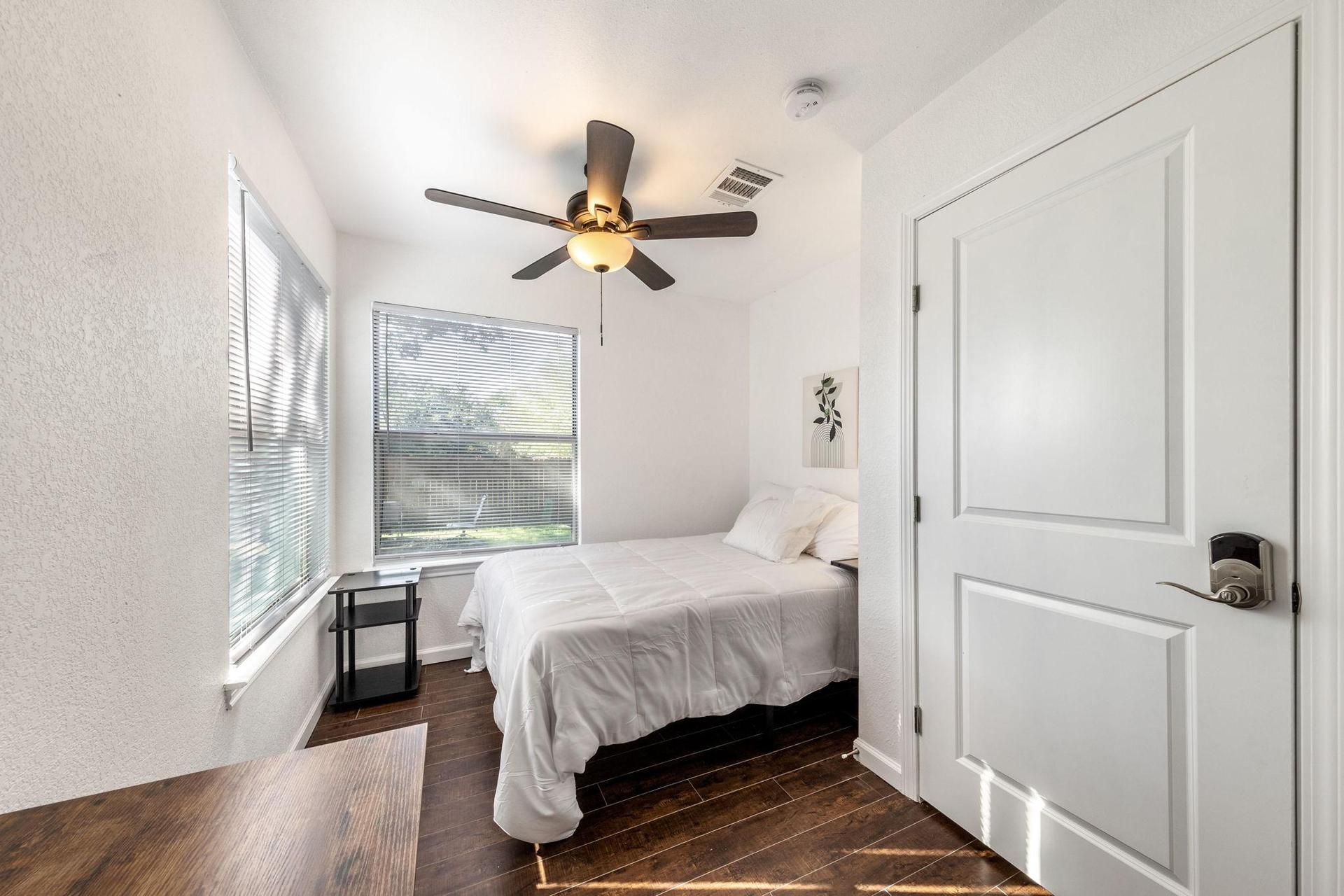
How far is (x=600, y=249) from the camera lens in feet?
7.29

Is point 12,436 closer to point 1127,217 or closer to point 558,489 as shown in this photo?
point 1127,217

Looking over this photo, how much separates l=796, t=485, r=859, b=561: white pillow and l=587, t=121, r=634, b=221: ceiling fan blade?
6.66 feet

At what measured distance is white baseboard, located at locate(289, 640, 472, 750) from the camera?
242 cm

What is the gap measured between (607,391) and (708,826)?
2749mm

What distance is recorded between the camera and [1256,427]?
113 centimetres

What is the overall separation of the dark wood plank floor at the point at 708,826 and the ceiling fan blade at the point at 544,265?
7.54 ft

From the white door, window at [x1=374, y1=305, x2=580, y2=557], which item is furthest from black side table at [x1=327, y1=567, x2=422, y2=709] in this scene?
the white door

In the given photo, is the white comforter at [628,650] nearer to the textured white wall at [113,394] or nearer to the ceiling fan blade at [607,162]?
the textured white wall at [113,394]

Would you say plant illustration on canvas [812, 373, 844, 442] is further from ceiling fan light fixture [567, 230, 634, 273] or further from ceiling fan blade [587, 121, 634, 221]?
ceiling fan blade [587, 121, 634, 221]

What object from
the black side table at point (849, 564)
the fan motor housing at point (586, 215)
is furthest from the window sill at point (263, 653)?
the black side table at point (849, 564)

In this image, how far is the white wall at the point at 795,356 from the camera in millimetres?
3355

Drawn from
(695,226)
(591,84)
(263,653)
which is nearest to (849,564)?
(695,226)

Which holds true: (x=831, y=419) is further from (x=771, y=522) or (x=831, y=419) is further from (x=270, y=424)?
(x=270, y=424)

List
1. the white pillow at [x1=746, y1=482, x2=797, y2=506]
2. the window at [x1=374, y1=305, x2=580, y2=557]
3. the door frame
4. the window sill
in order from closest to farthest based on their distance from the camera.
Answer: the door frame, the window sill, the window at [x1=374, y1=305, x2=580, y2=557], the white pillow at [x1=746, y1=482, x2=797, y2=506]
